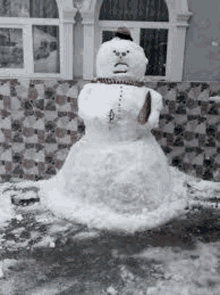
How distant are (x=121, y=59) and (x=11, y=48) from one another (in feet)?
5.79

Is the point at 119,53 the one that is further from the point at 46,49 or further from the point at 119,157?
the point at 46,49

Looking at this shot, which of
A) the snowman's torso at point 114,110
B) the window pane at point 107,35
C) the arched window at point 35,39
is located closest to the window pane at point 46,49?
the arched window at point 35,39

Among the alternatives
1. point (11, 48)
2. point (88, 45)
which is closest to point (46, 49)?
point (11, 48)

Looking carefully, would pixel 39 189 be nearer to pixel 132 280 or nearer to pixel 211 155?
pixel 132 280

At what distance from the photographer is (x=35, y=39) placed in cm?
364

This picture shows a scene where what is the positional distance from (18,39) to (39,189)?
6.27 feet

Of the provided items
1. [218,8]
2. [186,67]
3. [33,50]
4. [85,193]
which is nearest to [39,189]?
[85,193]

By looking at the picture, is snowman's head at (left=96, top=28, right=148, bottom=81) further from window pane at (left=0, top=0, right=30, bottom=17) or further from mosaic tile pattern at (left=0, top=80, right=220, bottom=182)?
window pane at (left=0, top=0, right=30, bottom=17)

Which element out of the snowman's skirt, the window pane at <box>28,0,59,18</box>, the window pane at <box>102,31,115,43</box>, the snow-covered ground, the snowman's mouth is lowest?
the snow-covered ground

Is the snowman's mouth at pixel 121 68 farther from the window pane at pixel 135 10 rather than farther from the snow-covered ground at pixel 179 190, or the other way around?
the snow-covered ground at pixel 179 190

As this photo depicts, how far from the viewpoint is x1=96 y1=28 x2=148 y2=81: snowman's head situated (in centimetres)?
265

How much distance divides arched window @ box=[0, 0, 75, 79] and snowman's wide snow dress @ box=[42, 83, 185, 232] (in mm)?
1077

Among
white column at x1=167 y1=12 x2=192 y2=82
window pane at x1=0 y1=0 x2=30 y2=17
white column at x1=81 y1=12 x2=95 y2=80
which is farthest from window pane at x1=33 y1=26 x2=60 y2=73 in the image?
white column at x1=167 y1=12 x2=192 y2=82

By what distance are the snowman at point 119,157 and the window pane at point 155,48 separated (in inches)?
38.7
